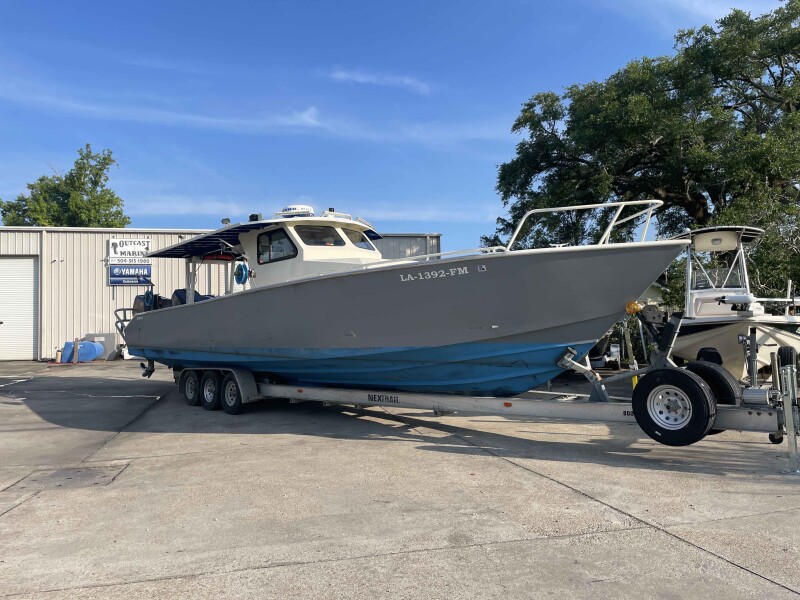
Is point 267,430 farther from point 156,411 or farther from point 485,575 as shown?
point 485,575

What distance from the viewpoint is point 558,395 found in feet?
21.9

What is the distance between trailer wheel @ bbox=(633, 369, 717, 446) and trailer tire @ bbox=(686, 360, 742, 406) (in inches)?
20.5

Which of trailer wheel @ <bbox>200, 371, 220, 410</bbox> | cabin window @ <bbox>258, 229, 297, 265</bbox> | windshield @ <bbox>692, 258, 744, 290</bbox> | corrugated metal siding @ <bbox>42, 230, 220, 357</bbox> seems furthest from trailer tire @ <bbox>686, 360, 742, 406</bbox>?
corrugated metal siding @ <bbox>42, 230, 220, 357</bbox>

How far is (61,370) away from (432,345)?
14726 mm

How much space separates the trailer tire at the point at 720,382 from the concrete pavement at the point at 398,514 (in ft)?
1.87

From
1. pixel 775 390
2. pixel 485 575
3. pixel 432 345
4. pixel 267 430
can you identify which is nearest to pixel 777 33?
pixel 775 390

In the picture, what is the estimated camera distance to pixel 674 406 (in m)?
5.24

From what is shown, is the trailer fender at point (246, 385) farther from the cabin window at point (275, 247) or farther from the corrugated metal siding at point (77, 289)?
the corrugated metal siding at point (77, 289)

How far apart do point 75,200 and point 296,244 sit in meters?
35.6

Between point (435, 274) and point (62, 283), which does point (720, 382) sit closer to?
point (435, 274)

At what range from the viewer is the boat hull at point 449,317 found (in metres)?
5.67

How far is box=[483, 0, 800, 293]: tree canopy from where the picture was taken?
11992 mm

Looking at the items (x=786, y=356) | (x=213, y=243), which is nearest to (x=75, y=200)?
(x=213, y=243)

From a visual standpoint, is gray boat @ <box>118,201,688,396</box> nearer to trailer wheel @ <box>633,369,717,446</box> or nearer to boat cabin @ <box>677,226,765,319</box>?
trailer wheel @ <box>633,369,717,446</box>
